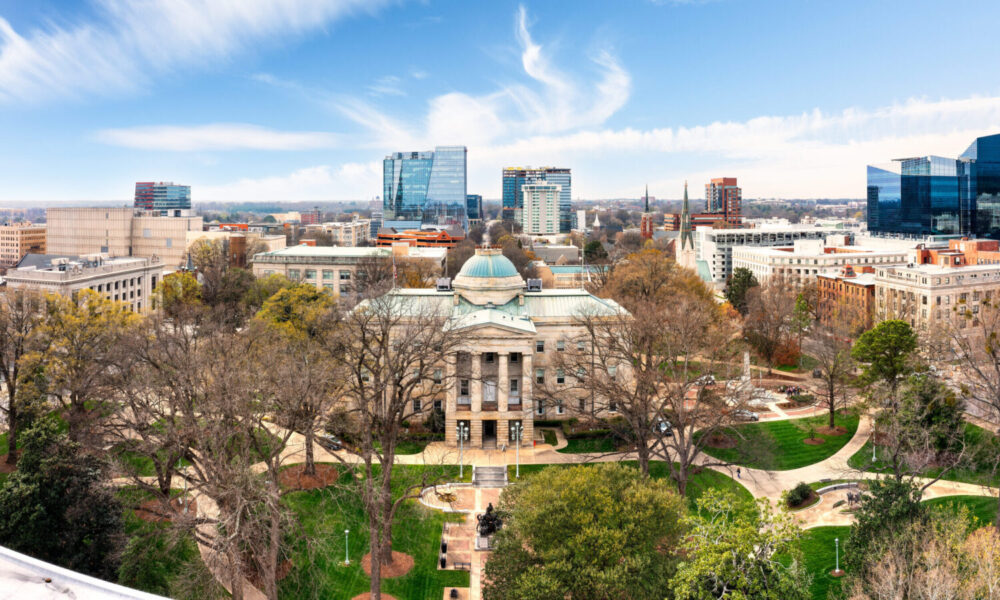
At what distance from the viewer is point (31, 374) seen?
174 ft

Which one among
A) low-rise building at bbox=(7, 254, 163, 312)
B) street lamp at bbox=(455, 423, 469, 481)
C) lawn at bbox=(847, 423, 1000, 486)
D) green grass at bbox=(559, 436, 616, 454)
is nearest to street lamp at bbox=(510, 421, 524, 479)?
green grass at bbox=(559, 436, 616, 454)

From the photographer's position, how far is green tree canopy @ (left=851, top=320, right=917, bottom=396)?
6081cm

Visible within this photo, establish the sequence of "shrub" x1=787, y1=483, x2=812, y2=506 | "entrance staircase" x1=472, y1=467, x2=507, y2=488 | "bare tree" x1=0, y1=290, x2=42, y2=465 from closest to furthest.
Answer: "shrub" x1=787, y1=483, x2=812, y2=506 → "bare tree" x1=0, y1=290, x2=42, y2=465 → "entrance staircase" x1=472, y1=467, x2=507, y2=488

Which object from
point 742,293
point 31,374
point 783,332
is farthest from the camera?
point 742,293

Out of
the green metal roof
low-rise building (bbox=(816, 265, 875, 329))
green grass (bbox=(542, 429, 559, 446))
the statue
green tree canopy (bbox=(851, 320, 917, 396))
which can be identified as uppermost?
the green metal roof

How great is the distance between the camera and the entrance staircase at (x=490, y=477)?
53312 millimetres

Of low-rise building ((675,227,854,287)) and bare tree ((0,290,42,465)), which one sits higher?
low-rise building ((675,227,854,287))

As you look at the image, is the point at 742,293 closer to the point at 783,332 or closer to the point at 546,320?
the point at 783,332

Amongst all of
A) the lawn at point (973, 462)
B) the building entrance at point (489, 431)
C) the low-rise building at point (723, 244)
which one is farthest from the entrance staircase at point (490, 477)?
the low-rise building at point (723, 244)

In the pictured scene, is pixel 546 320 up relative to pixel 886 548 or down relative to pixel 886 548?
up

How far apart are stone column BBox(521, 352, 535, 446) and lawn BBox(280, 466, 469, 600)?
49.0 ft

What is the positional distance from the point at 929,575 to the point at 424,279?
97.8 meters

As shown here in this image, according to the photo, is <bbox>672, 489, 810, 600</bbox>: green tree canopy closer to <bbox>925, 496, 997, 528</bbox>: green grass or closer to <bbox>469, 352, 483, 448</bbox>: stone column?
<bbox>925, 496, 997, 528</bbox>: green grass

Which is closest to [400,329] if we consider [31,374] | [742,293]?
[31,374]
